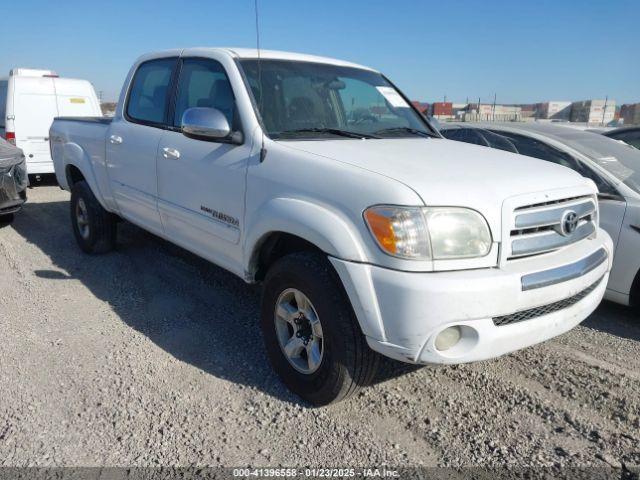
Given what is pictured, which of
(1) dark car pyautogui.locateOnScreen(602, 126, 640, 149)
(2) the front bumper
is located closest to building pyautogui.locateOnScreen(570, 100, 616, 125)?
(1) dark car pyautogui.locateOnScreen(602, 126, 640, 149)

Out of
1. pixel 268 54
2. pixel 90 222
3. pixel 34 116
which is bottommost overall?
pixel 90 222

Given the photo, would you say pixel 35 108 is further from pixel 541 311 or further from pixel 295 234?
pixel 541 311

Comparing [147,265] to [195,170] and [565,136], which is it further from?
[565,136]

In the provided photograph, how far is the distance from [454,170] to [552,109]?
3427cm

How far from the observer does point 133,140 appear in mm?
4465

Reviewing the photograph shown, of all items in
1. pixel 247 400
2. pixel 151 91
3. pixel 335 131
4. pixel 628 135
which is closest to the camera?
pixel 247 400

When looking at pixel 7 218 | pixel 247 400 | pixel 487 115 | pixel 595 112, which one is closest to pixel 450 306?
pixel 247 400

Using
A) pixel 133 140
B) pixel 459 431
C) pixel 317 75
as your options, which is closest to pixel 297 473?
pixel 459 431

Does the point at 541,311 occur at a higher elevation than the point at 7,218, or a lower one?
higher

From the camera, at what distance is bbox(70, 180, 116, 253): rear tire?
5473 mm

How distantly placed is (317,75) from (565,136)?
260 cm

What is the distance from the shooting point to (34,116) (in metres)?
10.1

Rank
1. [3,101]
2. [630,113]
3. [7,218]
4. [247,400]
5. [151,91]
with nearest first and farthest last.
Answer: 1. [247,400]
2. [151,91]
3. [7,218]
4. [3,101]
5. [630,113]

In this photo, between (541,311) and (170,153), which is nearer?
(541,311)
